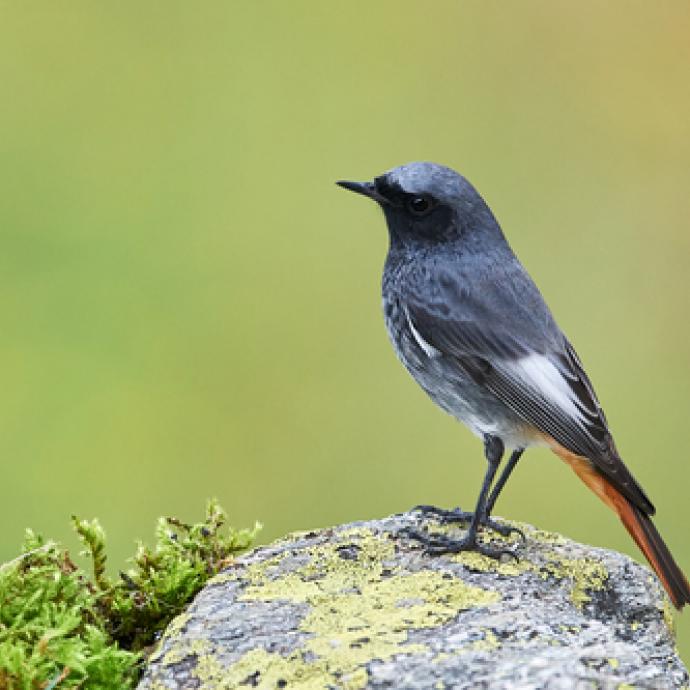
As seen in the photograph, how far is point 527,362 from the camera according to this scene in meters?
4.60

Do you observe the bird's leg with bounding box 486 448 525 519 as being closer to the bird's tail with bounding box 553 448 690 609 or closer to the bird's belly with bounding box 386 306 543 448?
the bird's belly with bounding box 386 306 543 448

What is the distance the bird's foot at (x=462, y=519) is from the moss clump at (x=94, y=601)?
2.58 ft

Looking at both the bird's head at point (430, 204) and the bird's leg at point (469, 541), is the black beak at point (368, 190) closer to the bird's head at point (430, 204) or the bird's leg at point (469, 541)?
the bird's head at point (430, 204)

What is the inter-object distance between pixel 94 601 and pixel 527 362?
6.27ft

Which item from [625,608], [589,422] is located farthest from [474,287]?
[625,608]

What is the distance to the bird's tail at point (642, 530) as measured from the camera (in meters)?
4.16

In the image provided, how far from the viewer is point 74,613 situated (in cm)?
347

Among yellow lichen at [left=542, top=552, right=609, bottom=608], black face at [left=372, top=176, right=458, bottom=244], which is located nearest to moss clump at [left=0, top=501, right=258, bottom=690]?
yellow lichen at [left=542, top=552, right=609, bottom=608]

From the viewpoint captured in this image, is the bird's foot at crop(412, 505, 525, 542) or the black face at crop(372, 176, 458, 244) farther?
the black face at crop(372, 176, 458, 244)

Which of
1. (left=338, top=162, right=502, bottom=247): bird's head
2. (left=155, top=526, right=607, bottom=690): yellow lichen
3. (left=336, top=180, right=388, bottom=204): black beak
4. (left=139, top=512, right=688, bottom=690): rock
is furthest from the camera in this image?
(left=336, top=180, right=388, bottom=204): black beak

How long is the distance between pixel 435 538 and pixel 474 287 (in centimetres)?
109

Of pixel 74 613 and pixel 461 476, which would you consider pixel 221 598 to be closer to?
pixel 74 613

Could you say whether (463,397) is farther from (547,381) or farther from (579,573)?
→ (579,573)

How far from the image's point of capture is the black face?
4.93 meters
